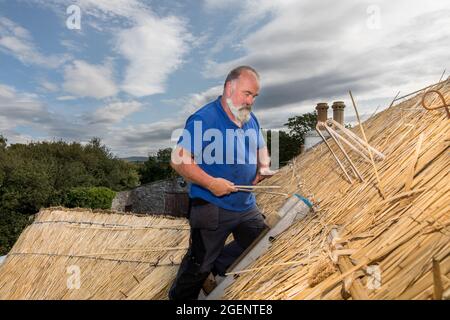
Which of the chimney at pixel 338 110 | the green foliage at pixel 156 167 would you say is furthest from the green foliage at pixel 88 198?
the green foliage at pixel 156 167

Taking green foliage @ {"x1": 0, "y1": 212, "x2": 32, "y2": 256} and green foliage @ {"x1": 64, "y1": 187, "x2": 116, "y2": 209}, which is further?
green foliage @ {"x1": 64, "y1": 187, "x2": 116, "y2": 209}

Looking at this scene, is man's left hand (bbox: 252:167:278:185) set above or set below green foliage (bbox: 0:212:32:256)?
below

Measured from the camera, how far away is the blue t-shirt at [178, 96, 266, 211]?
2.02m

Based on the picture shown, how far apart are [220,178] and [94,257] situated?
3.41m

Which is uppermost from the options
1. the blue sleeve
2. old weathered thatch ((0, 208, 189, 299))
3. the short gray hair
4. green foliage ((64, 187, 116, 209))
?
green foliage ((64, 187, 116, 209))

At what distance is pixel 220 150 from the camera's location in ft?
6.93

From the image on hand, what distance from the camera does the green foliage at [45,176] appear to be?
57.0 feet

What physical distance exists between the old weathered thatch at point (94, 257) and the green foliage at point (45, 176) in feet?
42.1

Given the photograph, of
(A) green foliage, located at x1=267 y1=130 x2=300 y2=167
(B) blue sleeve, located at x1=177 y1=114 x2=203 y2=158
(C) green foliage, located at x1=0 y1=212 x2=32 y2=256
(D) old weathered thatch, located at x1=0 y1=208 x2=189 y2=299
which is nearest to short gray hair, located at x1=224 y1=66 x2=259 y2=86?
(B) blue sleeve, located at x1=177 y1=114 x2=203 y2=158

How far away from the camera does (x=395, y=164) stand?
1.80 metres

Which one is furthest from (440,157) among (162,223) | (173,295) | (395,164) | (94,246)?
(94,246)

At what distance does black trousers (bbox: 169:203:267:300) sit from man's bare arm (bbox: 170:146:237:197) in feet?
0.69

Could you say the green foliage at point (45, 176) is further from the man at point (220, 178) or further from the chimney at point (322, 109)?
the man at point (220, 178)

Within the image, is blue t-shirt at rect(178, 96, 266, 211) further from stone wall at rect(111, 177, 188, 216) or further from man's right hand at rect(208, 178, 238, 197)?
stone wall at rect(111, 177, 188, 216)
